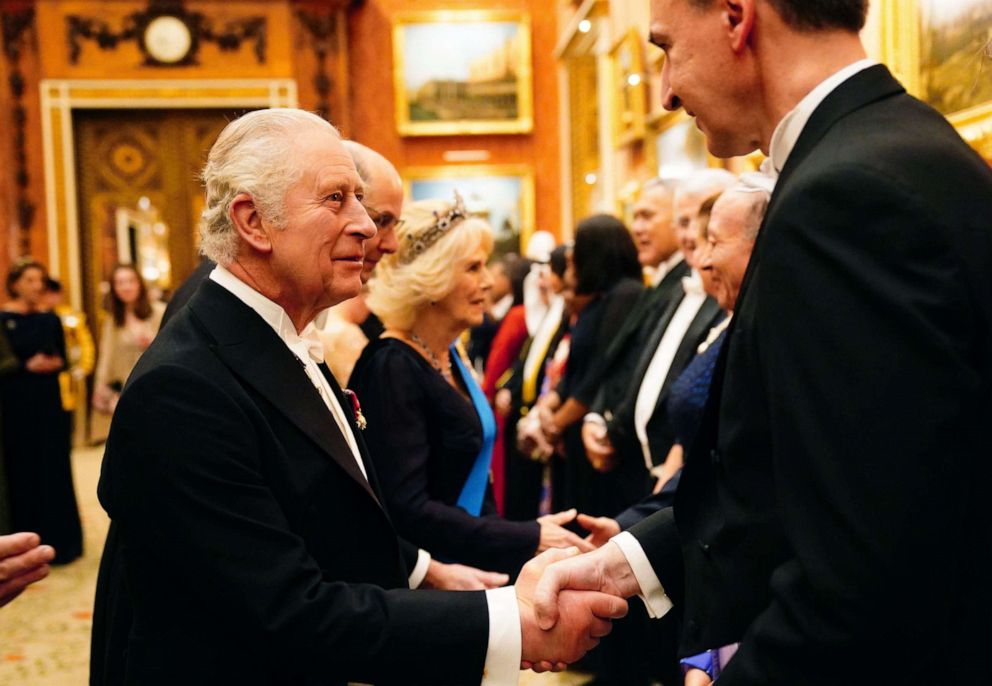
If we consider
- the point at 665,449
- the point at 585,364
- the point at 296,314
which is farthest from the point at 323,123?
the point at 585,364

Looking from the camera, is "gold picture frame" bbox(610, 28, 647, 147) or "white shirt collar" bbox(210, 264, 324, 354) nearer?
"white shirt collar" bbox(210, 264, 324, 354)

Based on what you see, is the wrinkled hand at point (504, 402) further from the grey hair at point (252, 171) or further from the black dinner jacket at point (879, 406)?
the black dinner jacket at point (879, 406)

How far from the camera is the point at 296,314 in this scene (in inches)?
89.1

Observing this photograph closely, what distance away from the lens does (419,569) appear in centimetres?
300

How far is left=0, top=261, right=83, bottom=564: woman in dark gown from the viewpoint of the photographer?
25.9ft

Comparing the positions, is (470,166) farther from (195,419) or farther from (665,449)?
(195,419)

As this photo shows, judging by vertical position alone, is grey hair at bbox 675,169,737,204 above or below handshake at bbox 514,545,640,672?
above

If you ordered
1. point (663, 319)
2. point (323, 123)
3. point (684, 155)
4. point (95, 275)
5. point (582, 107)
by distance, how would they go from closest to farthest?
point (323, 123) < point (663, 319) < point (684, 155) < point (582, 107) < point (95, 275)

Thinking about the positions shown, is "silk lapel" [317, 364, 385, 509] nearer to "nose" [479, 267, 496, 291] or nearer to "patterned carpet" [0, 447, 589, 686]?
"nose" [479, 267, 496, 291]

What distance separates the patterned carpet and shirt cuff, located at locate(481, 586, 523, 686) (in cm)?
353

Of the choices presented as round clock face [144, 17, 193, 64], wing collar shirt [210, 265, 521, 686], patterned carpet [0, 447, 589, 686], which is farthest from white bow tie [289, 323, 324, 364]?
round clock face [144, 17, 193, 64]

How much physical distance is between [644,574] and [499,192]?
13392 millimetres

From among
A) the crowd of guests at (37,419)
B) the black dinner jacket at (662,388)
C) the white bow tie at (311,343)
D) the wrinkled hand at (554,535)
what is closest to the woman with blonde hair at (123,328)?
the crowd of guests at (37,419)

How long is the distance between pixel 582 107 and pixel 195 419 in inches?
477
